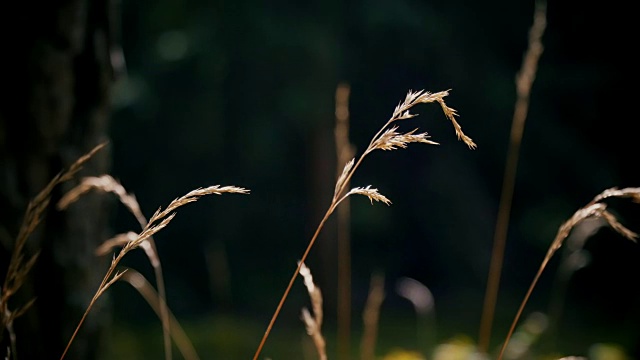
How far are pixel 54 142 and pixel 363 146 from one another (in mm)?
9646

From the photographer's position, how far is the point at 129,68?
33.9 feet

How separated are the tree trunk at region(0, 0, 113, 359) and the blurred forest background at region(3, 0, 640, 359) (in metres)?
6.37

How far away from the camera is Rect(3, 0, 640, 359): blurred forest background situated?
9.65 m

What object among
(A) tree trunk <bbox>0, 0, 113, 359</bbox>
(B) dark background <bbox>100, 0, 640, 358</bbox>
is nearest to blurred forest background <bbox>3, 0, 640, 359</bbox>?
(B) dark background <bbox>100, 0, 640, 358</bbox>

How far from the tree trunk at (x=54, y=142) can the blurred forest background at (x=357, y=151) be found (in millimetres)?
6373

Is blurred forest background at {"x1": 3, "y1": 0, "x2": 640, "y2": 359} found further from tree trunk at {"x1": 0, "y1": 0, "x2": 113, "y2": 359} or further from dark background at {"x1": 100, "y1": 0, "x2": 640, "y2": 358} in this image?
tree trunk at {"x1": 0, "y1": 0, "x2": 113, "y2": 359}

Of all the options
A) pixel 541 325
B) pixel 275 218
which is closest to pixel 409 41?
pixel 275 218

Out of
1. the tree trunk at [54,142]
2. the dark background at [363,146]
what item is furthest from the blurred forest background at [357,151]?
the tree trunk at [54,142]

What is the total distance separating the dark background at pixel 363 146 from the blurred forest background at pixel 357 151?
29mm

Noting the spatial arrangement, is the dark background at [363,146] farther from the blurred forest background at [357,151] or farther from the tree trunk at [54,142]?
the tree trunk at [54,142]

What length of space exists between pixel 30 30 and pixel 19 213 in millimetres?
574

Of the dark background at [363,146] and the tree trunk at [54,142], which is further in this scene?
the dark background at [363,146]

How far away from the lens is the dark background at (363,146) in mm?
9664

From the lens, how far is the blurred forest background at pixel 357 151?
9648 mm
